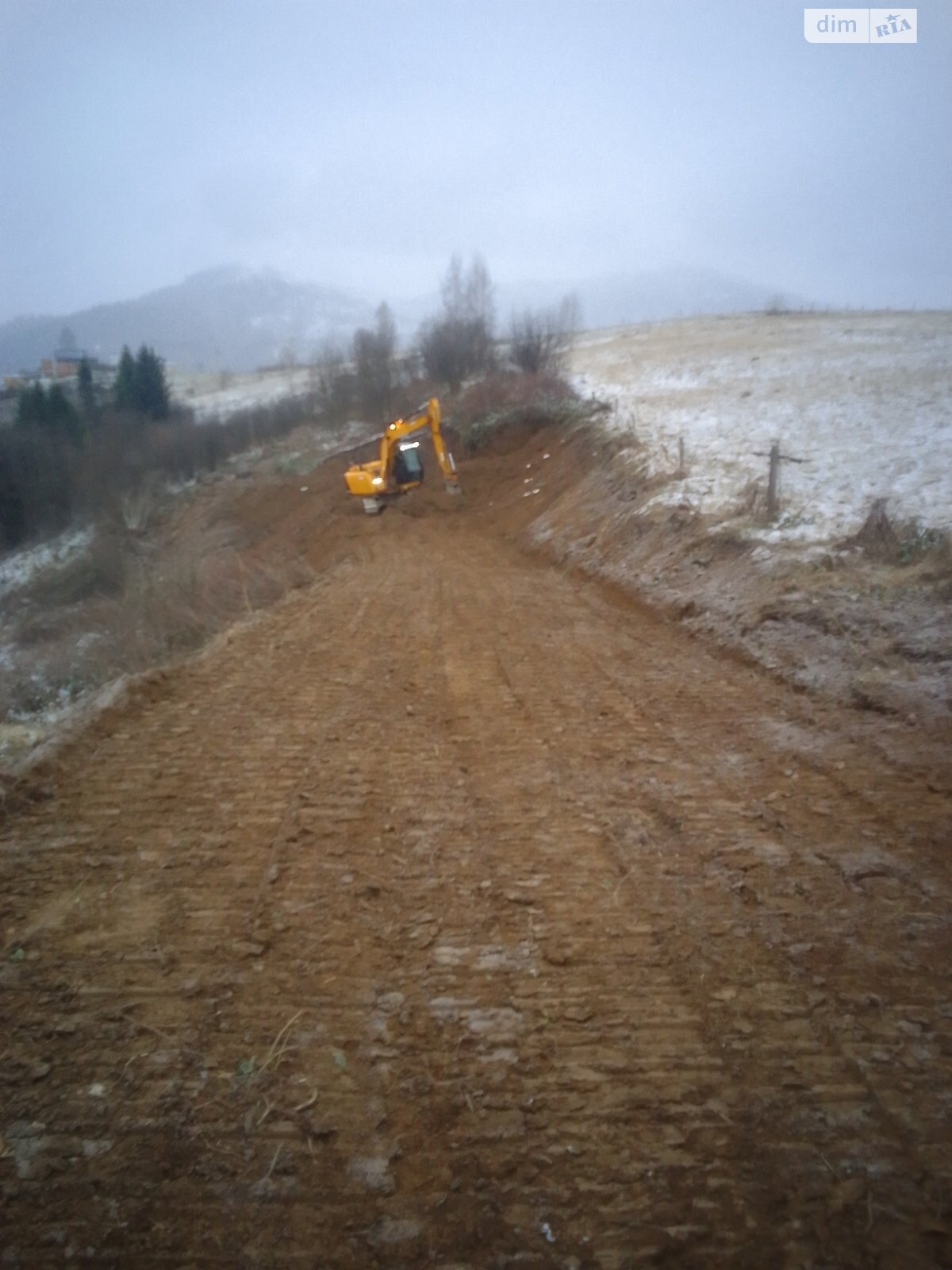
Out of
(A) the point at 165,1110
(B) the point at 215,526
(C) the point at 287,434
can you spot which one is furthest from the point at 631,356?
(A) the point at 165,1110

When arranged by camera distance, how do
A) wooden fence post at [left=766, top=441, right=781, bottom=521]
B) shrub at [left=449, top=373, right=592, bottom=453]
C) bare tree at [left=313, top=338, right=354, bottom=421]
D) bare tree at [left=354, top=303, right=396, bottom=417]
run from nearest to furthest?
wooden fence post at [left=766, top=441, right=781, bottom=521] < shrub at [left=449, top=373, right=592, bottom=453] < bare tree at [left=354, top=303, right=396, bottom=417] < bare tree at [left=313, top=338, right=354, bottom=421]

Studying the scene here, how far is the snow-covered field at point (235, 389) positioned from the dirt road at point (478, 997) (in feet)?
136

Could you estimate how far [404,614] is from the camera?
10719mm

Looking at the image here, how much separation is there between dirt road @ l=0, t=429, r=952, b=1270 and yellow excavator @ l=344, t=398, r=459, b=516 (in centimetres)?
1658

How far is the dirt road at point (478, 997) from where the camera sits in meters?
2.53

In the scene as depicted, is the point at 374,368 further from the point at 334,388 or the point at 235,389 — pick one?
the point at 235,389

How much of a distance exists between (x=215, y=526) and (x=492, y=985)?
2600 centimetres

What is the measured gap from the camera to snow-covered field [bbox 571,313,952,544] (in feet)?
37.1

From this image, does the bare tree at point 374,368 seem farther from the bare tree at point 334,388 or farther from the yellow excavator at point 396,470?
the yellow excavator at point 396,470

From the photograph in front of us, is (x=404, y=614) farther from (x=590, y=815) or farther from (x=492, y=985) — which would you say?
(x=492, y=985)

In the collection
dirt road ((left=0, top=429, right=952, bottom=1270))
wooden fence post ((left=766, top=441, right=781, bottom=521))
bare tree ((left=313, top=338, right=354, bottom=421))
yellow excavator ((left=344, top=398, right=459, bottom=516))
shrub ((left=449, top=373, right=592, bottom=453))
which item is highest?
bare tree ((left=313, top=338, right=354, bottom=421))

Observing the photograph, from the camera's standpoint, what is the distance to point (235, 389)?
57.5 m

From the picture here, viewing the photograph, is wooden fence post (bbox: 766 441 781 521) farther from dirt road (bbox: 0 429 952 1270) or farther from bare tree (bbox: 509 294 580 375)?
bare tree (bbox: 509 294 580 375)

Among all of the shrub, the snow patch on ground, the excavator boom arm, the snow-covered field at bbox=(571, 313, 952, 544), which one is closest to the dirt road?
the snow-covered field at bbox=(571, 313, 952, 544)
